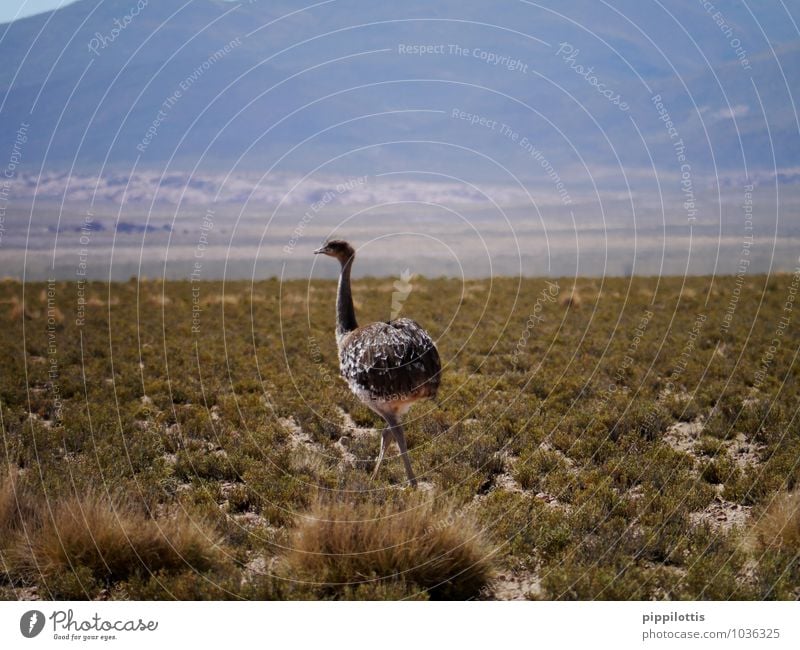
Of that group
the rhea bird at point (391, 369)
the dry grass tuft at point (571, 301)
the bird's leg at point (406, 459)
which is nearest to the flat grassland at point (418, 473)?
the bird's leg at point (406, 459)

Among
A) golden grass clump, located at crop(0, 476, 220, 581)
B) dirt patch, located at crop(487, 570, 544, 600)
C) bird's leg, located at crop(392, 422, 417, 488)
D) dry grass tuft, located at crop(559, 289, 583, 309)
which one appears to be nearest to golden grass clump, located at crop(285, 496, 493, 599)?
dirt patch, located at crop(487, 570, 544, 600)

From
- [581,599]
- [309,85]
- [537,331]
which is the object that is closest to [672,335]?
[537,331]

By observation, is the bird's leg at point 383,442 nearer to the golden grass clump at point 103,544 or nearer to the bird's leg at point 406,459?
the bird's leg at point 406,459

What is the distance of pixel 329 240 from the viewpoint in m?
11.6

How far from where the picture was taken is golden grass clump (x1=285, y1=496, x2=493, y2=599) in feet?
25.1

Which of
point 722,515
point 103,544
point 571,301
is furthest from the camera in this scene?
point 571,301

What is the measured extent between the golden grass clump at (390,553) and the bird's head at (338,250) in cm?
467

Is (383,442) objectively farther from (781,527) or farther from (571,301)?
(571,301)

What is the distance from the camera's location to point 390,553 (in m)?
7.67

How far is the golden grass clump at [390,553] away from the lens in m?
7.64

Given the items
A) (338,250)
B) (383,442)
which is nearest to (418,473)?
(383,442)

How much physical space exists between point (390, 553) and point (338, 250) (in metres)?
5.35

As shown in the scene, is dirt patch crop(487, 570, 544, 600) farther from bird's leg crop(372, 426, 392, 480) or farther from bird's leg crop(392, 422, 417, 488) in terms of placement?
bird's leg crop(372, 426, 392, 480)
